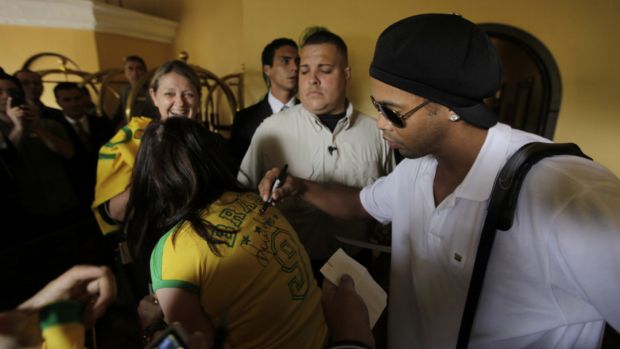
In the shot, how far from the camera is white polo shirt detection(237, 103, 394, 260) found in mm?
1520

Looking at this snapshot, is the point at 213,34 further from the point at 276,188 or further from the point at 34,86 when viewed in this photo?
the point at 276,188

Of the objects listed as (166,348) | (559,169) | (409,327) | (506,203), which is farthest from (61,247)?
(559,169)

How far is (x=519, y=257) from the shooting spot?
678 mm

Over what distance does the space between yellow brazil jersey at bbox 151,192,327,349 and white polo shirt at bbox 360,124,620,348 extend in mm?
380

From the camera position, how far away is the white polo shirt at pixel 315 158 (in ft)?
4.99

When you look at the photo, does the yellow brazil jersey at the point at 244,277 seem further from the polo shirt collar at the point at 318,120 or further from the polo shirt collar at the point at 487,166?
the polo shirt collar at the point at 318,120

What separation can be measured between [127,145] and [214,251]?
3.12 feet

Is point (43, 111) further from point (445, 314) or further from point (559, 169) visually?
point (559, 169)

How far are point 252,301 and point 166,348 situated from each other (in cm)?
44

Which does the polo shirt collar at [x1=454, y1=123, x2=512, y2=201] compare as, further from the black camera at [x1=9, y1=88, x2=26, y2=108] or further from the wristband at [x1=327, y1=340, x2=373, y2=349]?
the black camera at [x1=9, y1=88, x2=26, y2=108]

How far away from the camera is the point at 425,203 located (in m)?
0.91

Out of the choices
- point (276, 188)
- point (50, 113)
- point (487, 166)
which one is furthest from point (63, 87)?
point (487, 166)

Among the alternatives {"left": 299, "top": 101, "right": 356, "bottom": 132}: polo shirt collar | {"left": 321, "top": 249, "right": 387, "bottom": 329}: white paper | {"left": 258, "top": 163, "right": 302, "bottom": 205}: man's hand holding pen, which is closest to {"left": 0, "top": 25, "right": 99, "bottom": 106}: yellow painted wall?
{"left": 299, "top": 101, "right": 356, "bottom": 132}: polo shirt collar

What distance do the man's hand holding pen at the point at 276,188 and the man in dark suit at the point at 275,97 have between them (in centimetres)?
86
